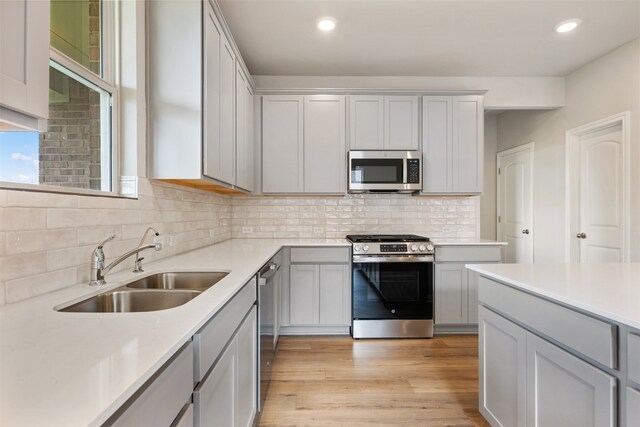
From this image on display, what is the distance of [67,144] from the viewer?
1.44m

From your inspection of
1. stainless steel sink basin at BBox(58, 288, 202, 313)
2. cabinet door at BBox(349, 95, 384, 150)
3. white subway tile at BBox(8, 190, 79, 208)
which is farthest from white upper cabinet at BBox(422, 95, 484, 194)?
white subway tile at BBox(8, 190, 79, 208)

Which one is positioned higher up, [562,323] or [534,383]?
[562,323]

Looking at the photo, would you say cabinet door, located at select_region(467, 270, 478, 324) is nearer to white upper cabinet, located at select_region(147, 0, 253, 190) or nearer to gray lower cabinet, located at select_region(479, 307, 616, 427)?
gray lower cabinet, located at select_region(479, 307, 616, 427)

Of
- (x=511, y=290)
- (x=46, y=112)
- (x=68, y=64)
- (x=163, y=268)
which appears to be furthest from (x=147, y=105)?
(x=511, y=290)

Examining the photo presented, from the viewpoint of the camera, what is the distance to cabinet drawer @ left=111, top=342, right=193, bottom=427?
1.89 ft

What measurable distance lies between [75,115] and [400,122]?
2722 mm

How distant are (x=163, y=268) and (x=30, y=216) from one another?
64 cm

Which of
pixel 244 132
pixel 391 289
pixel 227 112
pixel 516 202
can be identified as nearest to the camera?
pixel 227 112

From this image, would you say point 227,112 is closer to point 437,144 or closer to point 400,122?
point 400,122

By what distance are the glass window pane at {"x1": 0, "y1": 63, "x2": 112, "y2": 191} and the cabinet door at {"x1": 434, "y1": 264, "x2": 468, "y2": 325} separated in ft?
9.19

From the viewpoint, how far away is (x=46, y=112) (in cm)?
73

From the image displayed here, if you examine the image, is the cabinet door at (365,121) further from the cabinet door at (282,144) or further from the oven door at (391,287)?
the oven door at (391,287)

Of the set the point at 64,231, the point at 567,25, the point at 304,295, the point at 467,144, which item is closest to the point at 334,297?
the point at 304,295

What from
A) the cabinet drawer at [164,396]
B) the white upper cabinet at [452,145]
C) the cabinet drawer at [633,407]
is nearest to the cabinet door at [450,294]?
the white upper cabinet at [452,145]
